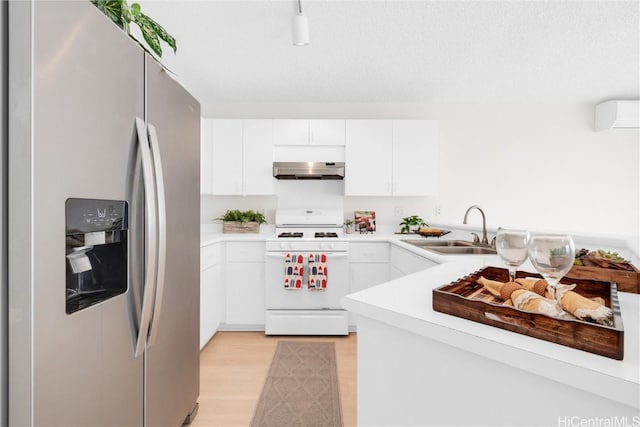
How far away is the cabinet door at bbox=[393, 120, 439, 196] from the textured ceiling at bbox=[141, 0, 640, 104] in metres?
0.39

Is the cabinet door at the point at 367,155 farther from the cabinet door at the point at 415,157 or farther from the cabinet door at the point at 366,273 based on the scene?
the cabinet door at the point at 366,273

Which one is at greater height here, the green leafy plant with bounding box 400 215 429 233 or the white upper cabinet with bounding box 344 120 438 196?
the white upper cabinet with bounding box 344 120 438 196

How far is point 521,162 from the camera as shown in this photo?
3723 mm

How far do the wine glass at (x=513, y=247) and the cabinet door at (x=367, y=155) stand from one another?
98.1 inches

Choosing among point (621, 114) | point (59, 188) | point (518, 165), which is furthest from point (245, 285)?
point (621, 114)

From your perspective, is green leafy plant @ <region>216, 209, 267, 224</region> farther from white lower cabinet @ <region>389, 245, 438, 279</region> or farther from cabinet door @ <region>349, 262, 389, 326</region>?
white lower cabinet @ <region>389, 245, 438, 279</region>

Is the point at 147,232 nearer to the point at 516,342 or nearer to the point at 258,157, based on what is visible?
the point at 516,342

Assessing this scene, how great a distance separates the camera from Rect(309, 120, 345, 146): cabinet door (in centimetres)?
332

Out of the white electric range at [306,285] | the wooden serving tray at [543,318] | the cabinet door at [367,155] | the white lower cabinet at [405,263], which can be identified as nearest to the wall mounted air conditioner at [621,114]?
the cabinet door at [367,155]

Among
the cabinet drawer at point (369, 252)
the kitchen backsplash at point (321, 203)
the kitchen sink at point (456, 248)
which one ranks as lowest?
the cabinet drawer at point (369, 252)

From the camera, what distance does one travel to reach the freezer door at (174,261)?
119 centimetres

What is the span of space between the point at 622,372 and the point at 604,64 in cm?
331

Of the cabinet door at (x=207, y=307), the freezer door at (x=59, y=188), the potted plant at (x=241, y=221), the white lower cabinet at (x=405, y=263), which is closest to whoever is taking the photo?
the freezer door at (x=59, y=188)

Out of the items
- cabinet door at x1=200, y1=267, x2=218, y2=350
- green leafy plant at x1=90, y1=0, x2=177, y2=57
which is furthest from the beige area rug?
green leafy plant at x1=90, y1=0, x2=177, y2=57
